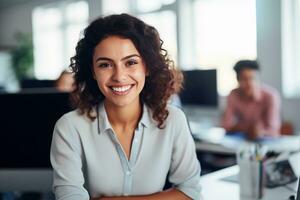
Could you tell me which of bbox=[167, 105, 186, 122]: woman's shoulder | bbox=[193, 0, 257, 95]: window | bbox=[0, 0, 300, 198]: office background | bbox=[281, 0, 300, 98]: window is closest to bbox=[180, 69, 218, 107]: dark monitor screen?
bbox=[0, 0, 300, 198]: office background

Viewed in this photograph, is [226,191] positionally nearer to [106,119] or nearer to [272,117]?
[106,119]

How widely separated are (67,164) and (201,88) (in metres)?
1.98

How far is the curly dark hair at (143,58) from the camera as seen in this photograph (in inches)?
46.4

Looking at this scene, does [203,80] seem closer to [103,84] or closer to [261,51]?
[261,51]

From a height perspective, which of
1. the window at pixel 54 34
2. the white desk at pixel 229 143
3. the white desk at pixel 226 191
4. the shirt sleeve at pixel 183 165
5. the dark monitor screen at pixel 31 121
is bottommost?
the white desk at pixel 229 143

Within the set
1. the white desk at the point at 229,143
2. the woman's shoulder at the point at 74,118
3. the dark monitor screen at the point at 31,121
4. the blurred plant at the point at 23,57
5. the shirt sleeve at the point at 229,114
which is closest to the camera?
the woman's shoulder at the point at 74,118

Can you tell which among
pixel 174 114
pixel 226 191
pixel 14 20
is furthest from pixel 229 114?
pixel 14 20

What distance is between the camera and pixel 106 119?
49.8 inches

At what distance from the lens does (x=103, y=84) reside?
118cm

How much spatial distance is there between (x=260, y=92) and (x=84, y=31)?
210 cm

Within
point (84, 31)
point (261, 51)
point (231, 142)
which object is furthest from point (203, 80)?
point (84, 31)

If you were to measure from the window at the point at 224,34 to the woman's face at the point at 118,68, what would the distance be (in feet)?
10.7

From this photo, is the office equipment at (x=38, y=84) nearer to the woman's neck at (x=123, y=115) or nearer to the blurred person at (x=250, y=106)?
the blurred person at (x=250, y=106)

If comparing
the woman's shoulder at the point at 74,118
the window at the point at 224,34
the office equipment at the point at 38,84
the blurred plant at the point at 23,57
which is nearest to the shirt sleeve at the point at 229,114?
the window at the point at 224,34
